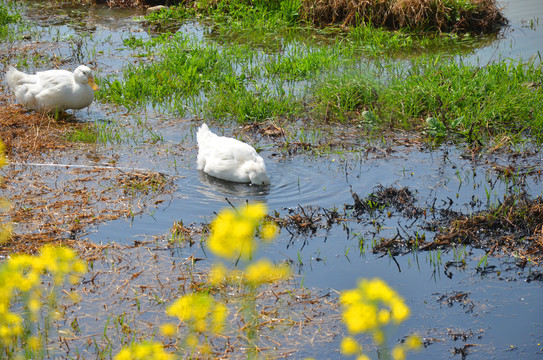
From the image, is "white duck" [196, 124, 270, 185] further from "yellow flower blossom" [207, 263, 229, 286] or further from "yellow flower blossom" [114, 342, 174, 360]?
"yellow flower blossom" [114, 342, 174, 360]

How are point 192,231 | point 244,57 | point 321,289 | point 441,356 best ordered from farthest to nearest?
1. point 244,57
2. point 192,231
3. point 321,289
4. point 441,356

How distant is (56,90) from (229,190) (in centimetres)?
283

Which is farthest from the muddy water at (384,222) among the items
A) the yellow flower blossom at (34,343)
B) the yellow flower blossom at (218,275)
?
the yellow flower blossom at (34,343)

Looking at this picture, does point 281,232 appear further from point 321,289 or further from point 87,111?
point 87,111

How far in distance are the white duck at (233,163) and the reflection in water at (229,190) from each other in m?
0.05

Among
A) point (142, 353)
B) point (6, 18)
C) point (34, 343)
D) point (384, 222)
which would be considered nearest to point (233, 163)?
point (384, 222)

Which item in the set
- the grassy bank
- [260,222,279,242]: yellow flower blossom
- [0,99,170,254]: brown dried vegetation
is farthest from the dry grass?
[260,222,279,242]: yellow flower blossom

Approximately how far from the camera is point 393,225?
217 inches

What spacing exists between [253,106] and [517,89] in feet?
9.69

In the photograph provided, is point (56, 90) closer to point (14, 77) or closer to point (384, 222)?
point (14, 77)

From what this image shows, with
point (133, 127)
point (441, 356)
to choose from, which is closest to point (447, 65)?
point (133, 127)

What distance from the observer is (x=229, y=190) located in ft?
20.9

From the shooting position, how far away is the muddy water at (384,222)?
13.8 ft

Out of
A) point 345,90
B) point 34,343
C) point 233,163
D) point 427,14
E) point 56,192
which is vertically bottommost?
point 56,192
